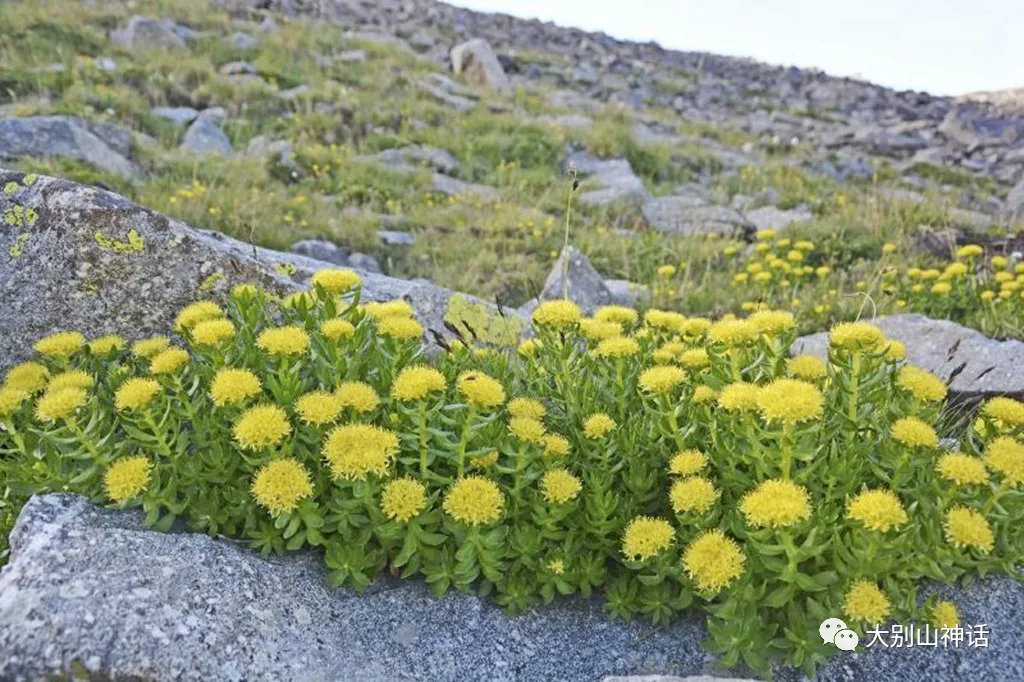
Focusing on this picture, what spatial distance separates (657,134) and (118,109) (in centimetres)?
1042

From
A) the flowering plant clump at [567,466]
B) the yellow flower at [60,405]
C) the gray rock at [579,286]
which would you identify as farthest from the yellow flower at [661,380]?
the gray rock at [579,286]

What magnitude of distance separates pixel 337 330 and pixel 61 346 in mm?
1034

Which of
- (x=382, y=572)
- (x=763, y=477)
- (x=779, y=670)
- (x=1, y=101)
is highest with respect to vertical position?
(x=763, y=477)

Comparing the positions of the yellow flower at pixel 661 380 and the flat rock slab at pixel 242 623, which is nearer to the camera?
the flat rock slab at pixel 242 623

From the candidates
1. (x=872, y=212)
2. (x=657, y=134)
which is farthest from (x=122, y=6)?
(x=872, y=212)

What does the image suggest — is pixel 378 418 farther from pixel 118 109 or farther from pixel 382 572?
pixel 118 109

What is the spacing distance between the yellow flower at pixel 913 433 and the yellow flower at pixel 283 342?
1925 millimetres

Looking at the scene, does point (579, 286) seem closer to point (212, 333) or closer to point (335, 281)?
point (335, 281)

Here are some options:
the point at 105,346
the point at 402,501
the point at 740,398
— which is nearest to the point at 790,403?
the point at 740,398

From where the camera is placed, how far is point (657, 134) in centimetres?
1716

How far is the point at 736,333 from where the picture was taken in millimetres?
2844

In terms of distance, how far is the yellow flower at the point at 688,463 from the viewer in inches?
104

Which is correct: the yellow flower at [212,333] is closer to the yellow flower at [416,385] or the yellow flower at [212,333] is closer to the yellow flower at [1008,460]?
the yellow flower at [416,385]

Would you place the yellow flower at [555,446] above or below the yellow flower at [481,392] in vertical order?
below
